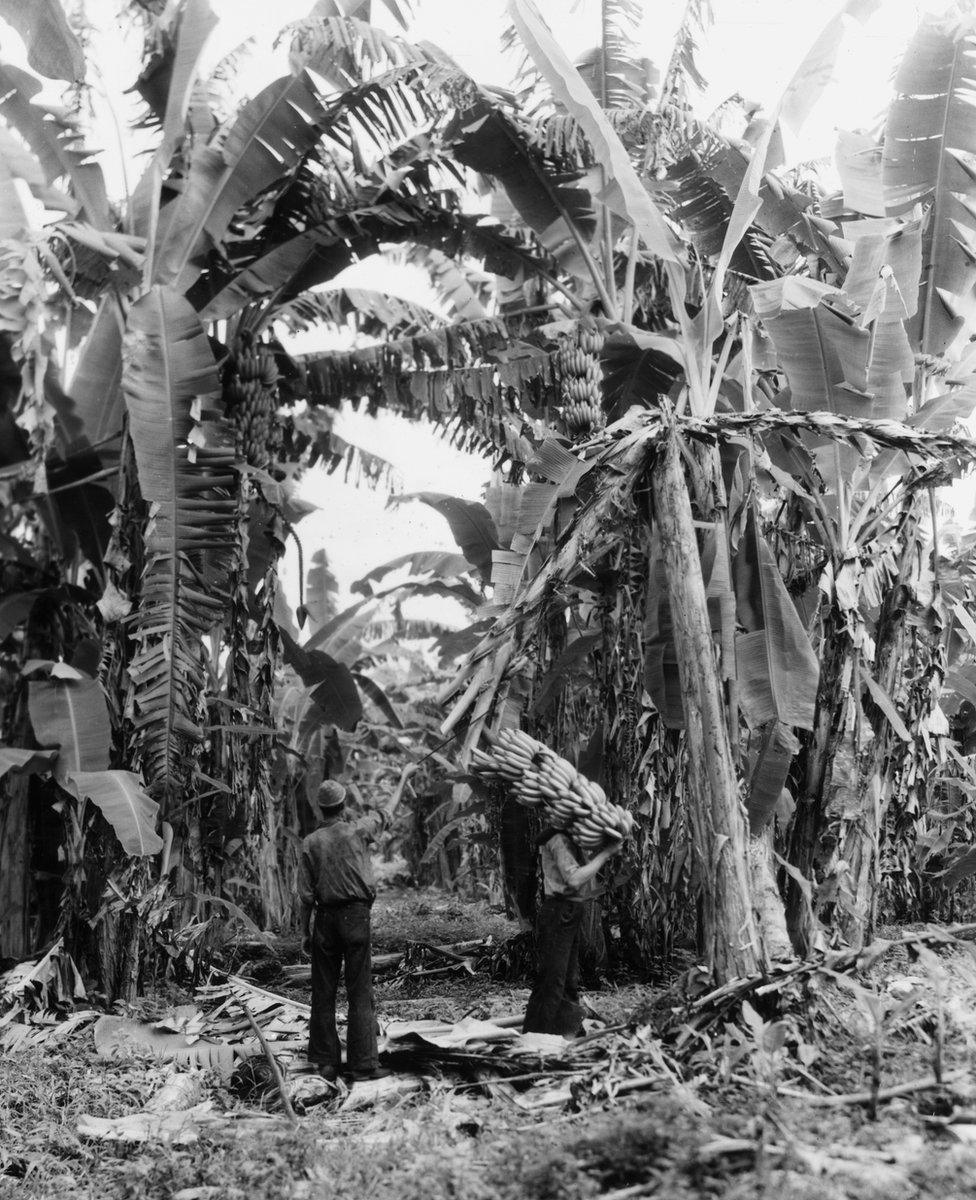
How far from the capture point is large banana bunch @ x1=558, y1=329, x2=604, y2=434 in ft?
26.4

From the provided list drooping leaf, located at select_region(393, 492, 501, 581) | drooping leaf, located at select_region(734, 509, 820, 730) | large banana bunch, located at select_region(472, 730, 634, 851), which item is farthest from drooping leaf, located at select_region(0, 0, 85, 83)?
large banana bunch, located at select_region(472, 730, 634, 851)

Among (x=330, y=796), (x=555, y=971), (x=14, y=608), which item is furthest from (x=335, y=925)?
(x=14, y=608)

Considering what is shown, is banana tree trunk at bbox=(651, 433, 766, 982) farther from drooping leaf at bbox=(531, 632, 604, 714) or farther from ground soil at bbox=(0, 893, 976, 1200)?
drooping leaf at bbox=(531, 632, 604, 714)

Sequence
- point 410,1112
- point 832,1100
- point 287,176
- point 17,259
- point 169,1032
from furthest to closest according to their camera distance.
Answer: point 287,176, point 17,259, point 169,1032, point 410,1112, point 832,1100

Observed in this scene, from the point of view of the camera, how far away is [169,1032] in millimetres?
6223

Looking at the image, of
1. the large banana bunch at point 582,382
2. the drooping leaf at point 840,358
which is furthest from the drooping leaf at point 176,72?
the drooping leaf at point 840,358

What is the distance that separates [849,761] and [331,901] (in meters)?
2.96

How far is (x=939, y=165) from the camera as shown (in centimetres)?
730

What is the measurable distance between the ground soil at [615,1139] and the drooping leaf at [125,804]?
4.15ft

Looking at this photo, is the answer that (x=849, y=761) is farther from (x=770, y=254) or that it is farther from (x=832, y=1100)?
(x=770, y=254)

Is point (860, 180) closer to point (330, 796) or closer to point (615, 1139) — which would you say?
point (330, 796)

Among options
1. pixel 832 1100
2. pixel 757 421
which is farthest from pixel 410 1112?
pixel 757 421

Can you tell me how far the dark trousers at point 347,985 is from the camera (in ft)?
17.5

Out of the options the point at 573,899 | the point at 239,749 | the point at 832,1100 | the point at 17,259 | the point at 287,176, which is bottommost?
the point at 832,1100
